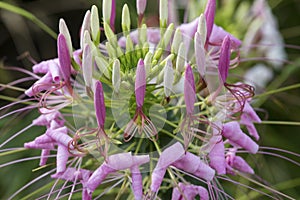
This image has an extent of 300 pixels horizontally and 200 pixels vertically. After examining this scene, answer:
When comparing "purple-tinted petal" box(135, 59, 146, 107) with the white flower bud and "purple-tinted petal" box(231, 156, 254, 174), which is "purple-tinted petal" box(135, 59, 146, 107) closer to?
the white flower bud

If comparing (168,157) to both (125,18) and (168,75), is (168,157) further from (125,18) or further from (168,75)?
(125,18)

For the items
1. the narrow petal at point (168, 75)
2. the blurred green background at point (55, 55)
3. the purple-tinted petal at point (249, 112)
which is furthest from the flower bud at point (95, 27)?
the blurred green background at point (55, 55)

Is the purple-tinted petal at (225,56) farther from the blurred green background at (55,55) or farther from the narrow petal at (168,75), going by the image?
the blurred green background at (55,55)

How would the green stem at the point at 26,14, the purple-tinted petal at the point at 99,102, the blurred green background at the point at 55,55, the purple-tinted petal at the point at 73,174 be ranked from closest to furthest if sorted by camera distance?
the purple-tinted petal at the point at 99,102 < the purple-tinted petal at the point at 73,174 < the green stem at the point at 26,14 < the blurred green background at the point at 55,55

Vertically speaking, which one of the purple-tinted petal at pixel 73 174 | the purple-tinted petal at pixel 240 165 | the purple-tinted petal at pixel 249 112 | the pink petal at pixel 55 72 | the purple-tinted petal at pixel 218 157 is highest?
the pink petal at pixel 55 72

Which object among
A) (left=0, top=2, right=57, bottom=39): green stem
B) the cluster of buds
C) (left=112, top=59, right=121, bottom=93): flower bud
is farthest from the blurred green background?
(left=112, top=59, right=121, bottom=93): flower bud

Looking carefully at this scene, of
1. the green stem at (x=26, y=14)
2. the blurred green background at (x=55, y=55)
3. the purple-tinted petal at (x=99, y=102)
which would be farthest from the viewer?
the blurred green background at (x=55, y=55)

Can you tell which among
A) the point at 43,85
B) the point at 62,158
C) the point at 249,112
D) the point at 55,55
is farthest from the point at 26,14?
the point at 55,55

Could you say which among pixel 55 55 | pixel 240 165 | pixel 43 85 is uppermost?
pixel 43 85
